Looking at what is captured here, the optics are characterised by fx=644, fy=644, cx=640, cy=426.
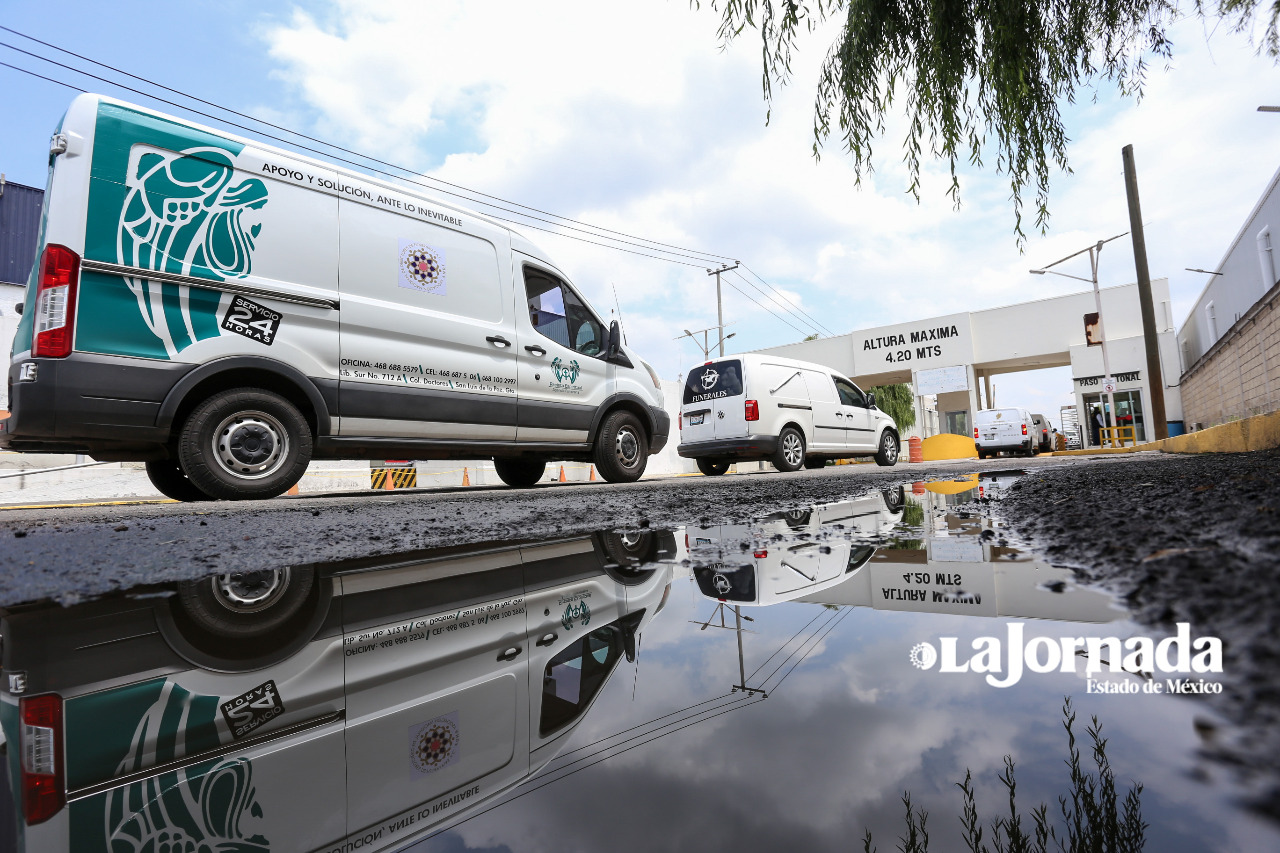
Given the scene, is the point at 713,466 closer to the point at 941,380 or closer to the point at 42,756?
the point at 42,756

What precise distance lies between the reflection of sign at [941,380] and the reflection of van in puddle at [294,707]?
29.8 m

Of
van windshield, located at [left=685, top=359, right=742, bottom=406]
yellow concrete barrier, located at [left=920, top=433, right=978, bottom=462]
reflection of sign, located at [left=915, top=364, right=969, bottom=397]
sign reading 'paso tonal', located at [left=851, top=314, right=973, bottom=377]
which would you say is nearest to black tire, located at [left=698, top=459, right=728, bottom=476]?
van windshield, located at [left=685, top=359, right=742, bottom=406]

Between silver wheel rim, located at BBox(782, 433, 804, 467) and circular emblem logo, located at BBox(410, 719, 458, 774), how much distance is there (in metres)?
9.60

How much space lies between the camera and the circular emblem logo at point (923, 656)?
0.88m

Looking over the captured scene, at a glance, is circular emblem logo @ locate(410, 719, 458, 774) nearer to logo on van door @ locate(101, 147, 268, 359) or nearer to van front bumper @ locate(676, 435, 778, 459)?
logo on van door @ locate(101, 147, 268, 359)

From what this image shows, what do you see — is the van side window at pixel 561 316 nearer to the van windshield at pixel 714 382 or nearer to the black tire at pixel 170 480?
the black tire at pixel 170 480

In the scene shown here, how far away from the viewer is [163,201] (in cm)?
400

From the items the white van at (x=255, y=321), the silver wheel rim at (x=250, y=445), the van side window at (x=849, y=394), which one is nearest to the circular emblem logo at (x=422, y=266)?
the white van at (x=255, y=321)

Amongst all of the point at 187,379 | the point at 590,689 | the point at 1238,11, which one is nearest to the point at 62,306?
the point at 187,379

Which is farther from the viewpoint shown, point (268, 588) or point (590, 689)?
point (268, 588)

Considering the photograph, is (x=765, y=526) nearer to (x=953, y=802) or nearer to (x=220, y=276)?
(x=953, y=802)

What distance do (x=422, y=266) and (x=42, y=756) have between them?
4971mm

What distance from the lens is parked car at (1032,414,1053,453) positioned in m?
25.0

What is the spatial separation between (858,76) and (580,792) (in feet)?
18.6
